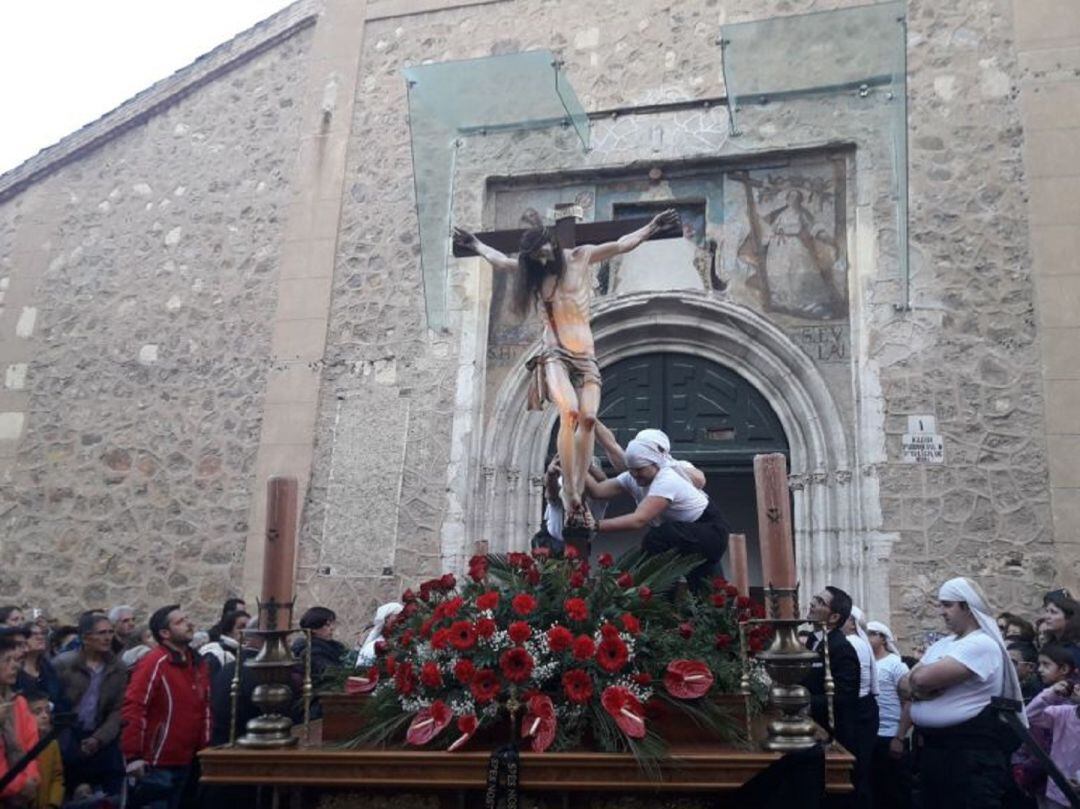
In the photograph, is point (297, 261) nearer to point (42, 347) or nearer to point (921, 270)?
point (42, 347)

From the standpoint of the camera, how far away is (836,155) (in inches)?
335

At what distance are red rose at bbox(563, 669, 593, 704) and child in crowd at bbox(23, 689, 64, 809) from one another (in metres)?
2.50

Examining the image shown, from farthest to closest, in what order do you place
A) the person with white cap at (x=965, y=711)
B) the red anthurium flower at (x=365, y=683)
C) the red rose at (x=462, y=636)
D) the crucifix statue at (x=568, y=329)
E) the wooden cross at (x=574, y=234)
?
the wooden cross at (x=574, y=234)
the crucifix statue at (x=568, y=329)
the person with white cap at (x=965, y=711)
the red anthurium flower at (x=365, y=683)
the red rose at (x=462, y=636)

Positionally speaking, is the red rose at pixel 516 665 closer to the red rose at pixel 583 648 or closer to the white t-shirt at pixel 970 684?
the red rose at pixel 583 648

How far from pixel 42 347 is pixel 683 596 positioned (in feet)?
28.5

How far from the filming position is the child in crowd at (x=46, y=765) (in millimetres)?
4055

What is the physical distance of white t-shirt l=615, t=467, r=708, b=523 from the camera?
151 inches

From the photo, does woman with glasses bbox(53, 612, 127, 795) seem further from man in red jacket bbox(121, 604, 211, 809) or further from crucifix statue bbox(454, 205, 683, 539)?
crucifix statue bbox(454, 205, 683, 539)

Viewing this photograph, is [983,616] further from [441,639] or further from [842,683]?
[441,639]

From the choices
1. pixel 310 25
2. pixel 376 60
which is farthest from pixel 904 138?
pixel 310 25

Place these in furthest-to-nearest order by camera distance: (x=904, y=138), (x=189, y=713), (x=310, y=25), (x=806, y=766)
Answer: (x=310, y=25) → (x=904, y=138) → (x=189, y=713) → (x=806, y=766)

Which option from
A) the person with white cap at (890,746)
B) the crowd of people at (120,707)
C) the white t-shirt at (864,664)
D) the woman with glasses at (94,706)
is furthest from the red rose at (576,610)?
the person with white cap at (890,746)

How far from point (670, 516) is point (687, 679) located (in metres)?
1.11

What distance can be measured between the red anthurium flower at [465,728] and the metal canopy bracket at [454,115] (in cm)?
632
